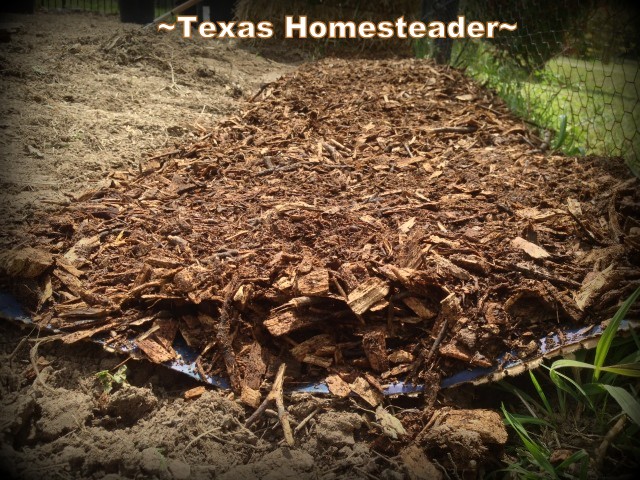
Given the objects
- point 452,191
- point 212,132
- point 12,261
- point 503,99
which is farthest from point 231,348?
point 503,99

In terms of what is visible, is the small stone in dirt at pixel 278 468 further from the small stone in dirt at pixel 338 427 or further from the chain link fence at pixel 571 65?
the chain link fence at pixel 571 65

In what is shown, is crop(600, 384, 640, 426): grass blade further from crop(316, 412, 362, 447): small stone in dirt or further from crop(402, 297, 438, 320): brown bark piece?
crop(316, 412, 362, 447): small stone in dirt

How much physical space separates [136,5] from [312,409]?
844 cm

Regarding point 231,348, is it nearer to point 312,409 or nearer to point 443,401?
point 312,409

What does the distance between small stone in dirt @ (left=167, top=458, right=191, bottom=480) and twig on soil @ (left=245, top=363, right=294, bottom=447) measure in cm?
22

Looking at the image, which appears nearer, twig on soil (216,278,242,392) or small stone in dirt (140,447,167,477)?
small stone in dirt (140,447,167,477)

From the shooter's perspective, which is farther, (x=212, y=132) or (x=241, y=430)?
(x=212, y=132)

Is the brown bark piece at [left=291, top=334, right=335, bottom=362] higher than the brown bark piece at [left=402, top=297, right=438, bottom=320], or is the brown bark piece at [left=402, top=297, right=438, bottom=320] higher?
the brown bark piece at [left=402, top=297, right=438, bottom=320]

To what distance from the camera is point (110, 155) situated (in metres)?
3.27

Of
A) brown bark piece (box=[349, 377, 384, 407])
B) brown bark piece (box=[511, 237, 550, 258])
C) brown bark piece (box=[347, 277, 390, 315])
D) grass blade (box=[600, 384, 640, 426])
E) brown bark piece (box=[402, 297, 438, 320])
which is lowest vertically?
brown bark piece (box=[349, 377, 384, 407])

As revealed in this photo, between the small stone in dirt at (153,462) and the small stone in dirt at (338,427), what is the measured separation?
46cm

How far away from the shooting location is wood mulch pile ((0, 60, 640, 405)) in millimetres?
1751

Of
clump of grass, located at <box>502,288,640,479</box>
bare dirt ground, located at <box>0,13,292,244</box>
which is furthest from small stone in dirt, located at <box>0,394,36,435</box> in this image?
clump of grass, located at <box>502,288,640,479</box>

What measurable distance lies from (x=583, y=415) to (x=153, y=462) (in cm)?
134
